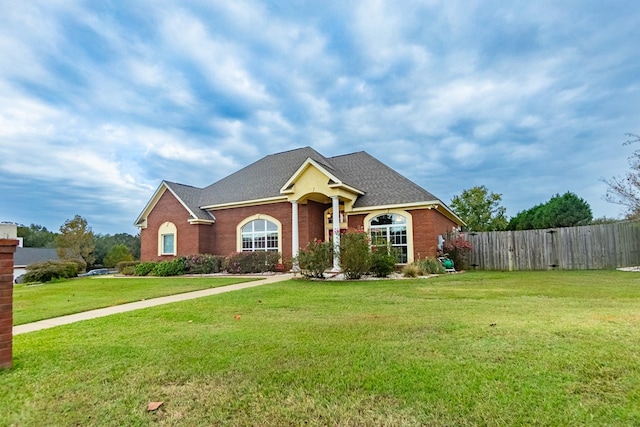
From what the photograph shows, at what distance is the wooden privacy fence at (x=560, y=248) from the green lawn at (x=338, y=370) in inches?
541

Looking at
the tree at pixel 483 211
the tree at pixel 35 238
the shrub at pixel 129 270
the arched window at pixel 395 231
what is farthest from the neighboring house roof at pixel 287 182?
the tree at pixel 35 238

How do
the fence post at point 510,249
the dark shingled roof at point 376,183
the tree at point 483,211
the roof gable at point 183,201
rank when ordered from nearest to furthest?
the dark shingled roof at point 376,183, the fence post at point 510,249, the roof gable at point 183,201, the tree at point 483,211

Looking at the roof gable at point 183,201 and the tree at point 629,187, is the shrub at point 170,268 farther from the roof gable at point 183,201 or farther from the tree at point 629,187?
the tree at point 629,187

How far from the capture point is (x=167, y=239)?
79.9 feet

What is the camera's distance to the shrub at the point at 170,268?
20234 millimetres

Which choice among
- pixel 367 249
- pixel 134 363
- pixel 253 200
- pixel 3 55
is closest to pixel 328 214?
pixel 253 200

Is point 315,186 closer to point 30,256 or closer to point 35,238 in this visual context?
point 30,256

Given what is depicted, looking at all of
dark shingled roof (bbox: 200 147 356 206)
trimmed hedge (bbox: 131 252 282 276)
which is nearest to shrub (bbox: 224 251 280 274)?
trimmed hedge (bbox: 131 252 282 276)

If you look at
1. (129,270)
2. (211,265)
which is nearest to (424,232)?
(211,265)

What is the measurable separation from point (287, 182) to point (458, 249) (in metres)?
10.6

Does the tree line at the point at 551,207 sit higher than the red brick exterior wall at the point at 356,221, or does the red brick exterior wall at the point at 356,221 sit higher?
the tree line at the point at 551,207

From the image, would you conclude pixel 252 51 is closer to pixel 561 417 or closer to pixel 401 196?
pixel 401 196

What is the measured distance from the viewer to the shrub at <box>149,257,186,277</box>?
20.2m

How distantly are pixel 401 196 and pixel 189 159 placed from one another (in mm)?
20641
